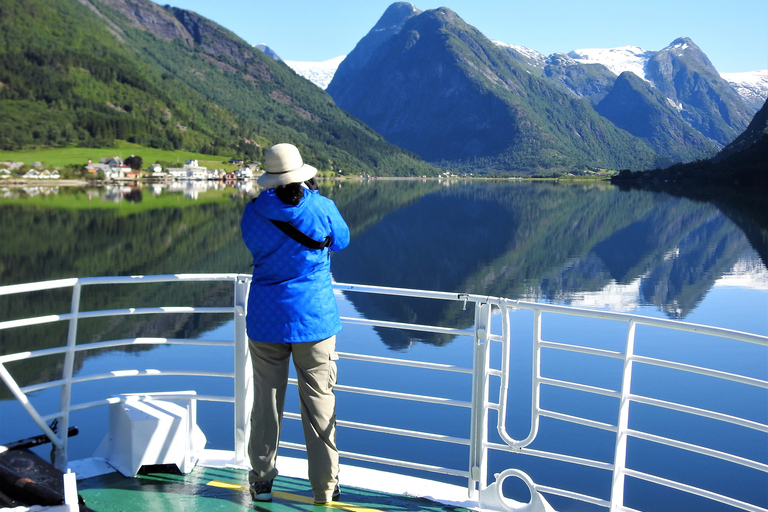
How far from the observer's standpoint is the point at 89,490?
13.6 ft

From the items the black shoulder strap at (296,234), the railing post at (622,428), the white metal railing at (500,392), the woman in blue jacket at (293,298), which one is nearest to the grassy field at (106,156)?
the white metal railing at (500,392)

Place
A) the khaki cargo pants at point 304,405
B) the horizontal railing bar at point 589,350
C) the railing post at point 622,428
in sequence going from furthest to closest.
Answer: the khaki cargo pants at point 304,405, the railing post at point 622,428, the horizontal railing bar at point 589,350

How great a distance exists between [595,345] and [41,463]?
37.5ft

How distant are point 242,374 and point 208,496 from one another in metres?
0.76

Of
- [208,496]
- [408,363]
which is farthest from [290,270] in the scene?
A: [208,496]

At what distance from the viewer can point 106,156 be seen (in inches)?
5197

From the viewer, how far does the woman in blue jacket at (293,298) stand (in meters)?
3.65

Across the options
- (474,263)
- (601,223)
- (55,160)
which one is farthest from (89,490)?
(55,160)

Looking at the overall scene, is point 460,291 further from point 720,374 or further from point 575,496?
point 720,374

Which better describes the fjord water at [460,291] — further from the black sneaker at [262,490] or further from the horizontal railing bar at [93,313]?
the horizontal railing bar at [93,313]

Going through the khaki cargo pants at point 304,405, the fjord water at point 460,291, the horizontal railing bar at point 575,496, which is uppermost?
the khaki cargo pants at point 304,405

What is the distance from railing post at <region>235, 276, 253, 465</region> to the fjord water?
384 centimetres

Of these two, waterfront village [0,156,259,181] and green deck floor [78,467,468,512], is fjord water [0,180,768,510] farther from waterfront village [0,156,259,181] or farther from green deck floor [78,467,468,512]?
waterfront village [0,156,259,181]

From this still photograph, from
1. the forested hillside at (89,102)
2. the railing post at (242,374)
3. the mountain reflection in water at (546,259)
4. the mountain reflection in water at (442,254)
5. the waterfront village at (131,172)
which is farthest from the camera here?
the forested hillside at (89,102)
